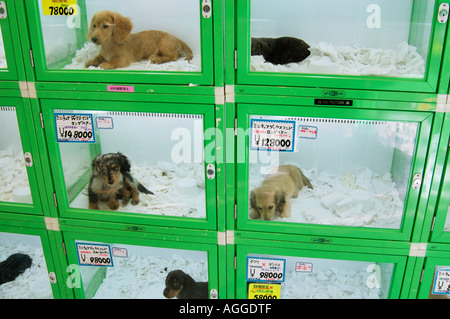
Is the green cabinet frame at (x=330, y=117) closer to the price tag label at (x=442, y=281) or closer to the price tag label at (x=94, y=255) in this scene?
the price tag label at (x=442, y=281)

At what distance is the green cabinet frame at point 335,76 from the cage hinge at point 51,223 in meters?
1.20

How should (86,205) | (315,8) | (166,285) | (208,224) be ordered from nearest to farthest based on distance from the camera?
(315,8), (208,224), (86,205), (166,285)

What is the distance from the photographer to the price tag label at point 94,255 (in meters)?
2.06

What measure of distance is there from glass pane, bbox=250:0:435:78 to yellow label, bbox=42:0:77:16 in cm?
81

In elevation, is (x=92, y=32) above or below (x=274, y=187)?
above

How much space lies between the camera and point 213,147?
1.75 m

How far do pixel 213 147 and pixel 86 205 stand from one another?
789mm

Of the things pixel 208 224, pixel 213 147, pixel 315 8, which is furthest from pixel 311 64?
pixel 208 224

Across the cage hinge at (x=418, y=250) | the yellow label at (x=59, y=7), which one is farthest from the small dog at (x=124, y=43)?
the cage hinge at (x=418, y=250)

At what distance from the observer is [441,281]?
1834mm

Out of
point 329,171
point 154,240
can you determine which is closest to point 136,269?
point 154,240

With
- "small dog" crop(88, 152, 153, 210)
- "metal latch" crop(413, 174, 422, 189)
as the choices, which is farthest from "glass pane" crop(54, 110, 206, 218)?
"metal latch" crop(413, 174, 422, 189)

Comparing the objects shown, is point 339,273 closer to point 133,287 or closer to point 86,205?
point 133,287

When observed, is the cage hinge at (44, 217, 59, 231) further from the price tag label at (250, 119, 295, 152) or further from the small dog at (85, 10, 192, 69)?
the price tag label at (250, 119, 295, 152)
